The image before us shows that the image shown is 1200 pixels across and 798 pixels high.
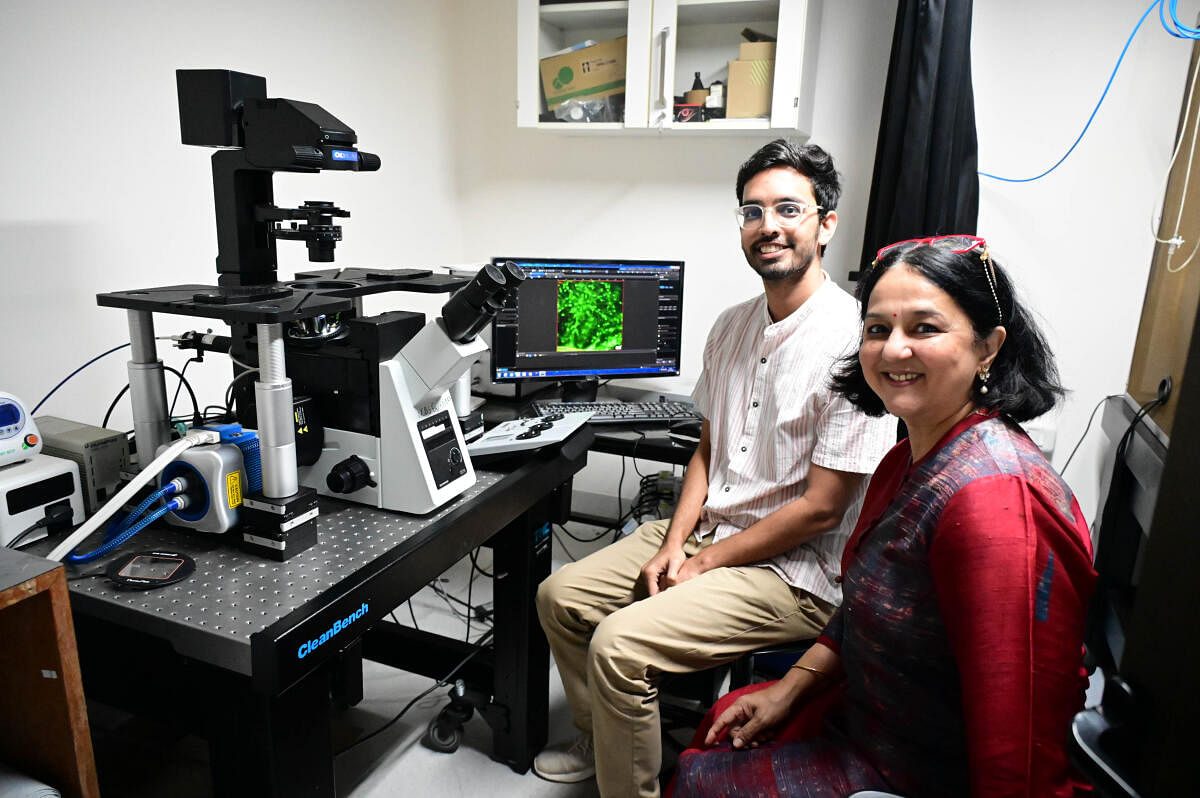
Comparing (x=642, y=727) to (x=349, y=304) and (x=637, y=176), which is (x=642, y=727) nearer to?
(x=349, y=304)

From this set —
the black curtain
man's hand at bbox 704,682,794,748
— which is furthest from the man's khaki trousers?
the black curtain

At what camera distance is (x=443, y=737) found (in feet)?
6.32

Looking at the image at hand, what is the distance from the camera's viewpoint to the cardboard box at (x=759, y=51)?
2.37m

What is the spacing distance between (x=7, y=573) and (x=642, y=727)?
3.64 ft

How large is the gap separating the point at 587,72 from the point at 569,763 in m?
2.17

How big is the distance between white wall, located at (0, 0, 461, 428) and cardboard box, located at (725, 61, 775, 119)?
4.09 feet

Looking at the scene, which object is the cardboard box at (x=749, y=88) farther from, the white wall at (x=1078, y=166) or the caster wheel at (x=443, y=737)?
the caster wheel at (x=443, y=737)

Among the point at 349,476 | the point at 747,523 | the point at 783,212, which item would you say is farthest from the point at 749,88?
the point at 349,476

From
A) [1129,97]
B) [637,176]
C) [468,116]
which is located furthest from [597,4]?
[1129,97]

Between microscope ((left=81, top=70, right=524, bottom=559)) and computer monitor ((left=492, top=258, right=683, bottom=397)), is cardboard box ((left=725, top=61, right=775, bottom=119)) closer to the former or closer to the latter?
computer monitor ((left=492, top=258, right=683, bottom=397))

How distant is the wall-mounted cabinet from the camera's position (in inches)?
92.0

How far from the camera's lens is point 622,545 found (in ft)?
6.23

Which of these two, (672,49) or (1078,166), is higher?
(672,49)

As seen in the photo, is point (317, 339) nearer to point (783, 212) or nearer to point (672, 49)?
point (783, 212)
